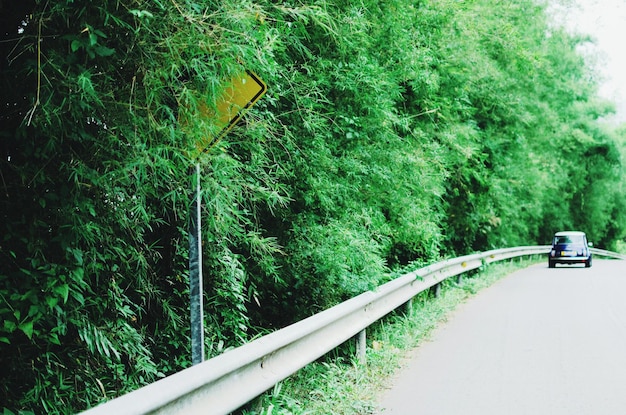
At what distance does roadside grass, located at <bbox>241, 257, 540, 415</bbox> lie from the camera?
6.02 meters

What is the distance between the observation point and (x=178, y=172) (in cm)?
535

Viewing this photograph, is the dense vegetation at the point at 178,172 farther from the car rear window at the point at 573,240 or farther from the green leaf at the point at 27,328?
the car rear window at the point at 573,240

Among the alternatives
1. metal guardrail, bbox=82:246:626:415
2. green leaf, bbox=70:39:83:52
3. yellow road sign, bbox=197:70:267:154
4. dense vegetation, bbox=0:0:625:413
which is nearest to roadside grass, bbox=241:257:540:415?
metal guardrail, bbox=82:246:626:415

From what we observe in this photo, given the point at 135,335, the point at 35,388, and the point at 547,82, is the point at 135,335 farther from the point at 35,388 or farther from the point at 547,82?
the point at 547,82

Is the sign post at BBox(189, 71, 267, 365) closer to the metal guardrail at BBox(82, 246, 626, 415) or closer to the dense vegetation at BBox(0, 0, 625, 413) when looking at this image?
the dense vegetation at BBox(0, 0, 625, 413)

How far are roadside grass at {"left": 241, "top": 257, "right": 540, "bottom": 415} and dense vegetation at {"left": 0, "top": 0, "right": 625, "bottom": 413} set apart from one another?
0.85m

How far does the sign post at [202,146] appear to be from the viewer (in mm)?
5133

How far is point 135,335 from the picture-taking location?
5.95 m

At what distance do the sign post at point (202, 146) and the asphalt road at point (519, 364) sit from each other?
81.0 inches

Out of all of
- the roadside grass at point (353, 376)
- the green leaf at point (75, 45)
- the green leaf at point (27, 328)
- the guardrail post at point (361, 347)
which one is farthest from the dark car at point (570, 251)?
the green leaf at point (75, 45)

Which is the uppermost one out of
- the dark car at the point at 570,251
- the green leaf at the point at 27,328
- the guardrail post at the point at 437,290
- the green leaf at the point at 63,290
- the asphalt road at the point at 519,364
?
the green leaf at the point at 63,290

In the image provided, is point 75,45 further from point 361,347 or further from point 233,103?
point 361,347

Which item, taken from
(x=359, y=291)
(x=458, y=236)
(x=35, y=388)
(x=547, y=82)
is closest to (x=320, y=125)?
(x=359, y=291)

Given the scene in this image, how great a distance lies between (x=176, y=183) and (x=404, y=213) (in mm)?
5983
